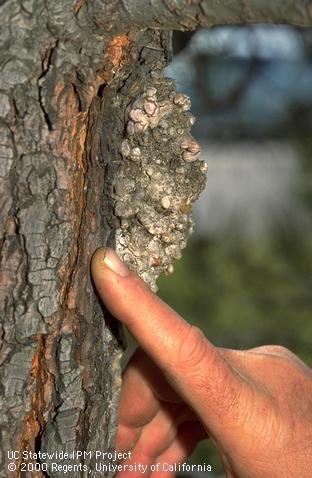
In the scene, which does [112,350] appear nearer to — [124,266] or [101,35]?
[124,266]

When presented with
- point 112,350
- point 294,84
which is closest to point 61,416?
point 112,350

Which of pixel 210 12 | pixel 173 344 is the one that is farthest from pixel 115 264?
pixel 210 12

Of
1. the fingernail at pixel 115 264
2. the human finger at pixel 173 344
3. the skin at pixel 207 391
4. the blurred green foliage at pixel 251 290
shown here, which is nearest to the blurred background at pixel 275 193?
the blurred green foliage at pixel 251 290

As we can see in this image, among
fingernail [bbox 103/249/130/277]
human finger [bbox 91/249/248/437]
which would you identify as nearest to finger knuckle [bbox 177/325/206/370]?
human finger [bbox 91/249/248/437]

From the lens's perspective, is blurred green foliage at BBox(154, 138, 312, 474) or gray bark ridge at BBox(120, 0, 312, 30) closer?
gray bark ridge at BBox(120, 0, 312, 30)

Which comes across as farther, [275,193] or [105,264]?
[275,193]

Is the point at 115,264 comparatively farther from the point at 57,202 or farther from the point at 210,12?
the point at 210,12

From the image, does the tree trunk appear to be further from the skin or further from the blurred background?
the blurred background
